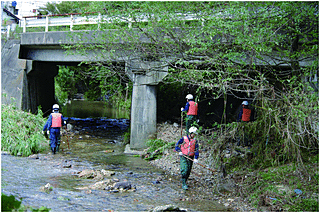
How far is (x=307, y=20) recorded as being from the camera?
9070 millimetres

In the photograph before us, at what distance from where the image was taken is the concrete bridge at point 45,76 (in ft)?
47.7

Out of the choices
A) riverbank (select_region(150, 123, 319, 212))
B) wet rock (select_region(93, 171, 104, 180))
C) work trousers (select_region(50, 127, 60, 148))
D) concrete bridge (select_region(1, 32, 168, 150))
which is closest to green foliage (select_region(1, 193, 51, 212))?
wet rock (select_region(93, 171, 104, 180))

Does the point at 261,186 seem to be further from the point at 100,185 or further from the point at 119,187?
the point at 100,185

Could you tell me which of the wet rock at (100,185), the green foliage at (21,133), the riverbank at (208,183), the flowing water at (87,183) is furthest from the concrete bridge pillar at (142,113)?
the wet rock at (100,185)

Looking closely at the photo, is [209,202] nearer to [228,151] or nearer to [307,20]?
[228,151]

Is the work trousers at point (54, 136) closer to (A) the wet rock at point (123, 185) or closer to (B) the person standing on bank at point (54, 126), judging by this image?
(B) the person standing on bank at point (54, 126)

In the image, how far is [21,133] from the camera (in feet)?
43.4

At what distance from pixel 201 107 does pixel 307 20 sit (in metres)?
11.2

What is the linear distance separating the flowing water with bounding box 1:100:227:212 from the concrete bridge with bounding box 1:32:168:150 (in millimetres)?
1810

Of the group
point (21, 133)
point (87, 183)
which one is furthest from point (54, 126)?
point (87, 183)

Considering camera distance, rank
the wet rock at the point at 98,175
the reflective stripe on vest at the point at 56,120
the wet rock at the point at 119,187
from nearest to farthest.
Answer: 1. the wet rock at the point at 119,187
2. the wet rock at the point at 98,175
3. the reflective stripe on vest at the point at 56,120

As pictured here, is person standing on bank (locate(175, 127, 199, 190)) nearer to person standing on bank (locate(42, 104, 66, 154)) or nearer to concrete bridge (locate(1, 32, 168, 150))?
concrete bridge (locate(1, 32, 168, 150))

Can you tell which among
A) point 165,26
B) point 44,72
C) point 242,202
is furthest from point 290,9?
point 44,72

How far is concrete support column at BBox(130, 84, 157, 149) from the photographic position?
14.6 metres
